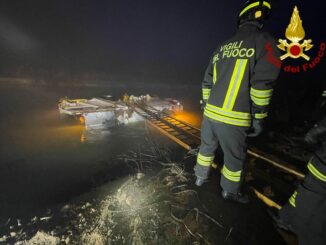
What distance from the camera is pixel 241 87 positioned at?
6.27ft

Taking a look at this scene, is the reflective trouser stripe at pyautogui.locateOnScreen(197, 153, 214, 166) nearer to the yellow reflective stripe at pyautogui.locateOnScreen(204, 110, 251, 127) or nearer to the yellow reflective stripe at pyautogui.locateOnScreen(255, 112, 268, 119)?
the yellow reflective stripe at pyautogui.locateOnScreen(204, 110, 251, 127)

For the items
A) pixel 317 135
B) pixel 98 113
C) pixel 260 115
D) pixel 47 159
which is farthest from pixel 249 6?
pixel 98 113

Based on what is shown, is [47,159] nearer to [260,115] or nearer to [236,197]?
[236,197]

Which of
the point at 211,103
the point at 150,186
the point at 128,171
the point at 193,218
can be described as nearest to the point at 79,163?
the point at 128,171

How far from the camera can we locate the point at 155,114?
265 inches

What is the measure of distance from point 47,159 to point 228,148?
11.7 ft

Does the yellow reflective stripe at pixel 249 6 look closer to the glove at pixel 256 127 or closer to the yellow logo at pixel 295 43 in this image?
the glove at pixel 256 127

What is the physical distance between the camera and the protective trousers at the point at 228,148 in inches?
77.7

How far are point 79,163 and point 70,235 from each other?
1775mm

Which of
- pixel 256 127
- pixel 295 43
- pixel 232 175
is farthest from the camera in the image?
pixel 295 43

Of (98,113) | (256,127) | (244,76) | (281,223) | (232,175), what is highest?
(244,76)

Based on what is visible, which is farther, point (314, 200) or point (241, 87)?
point (241, 87)

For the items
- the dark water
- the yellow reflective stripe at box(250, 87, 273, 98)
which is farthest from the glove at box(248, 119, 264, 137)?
the dark water

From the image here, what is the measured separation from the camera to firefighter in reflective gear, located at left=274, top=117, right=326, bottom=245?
60.8 inches
